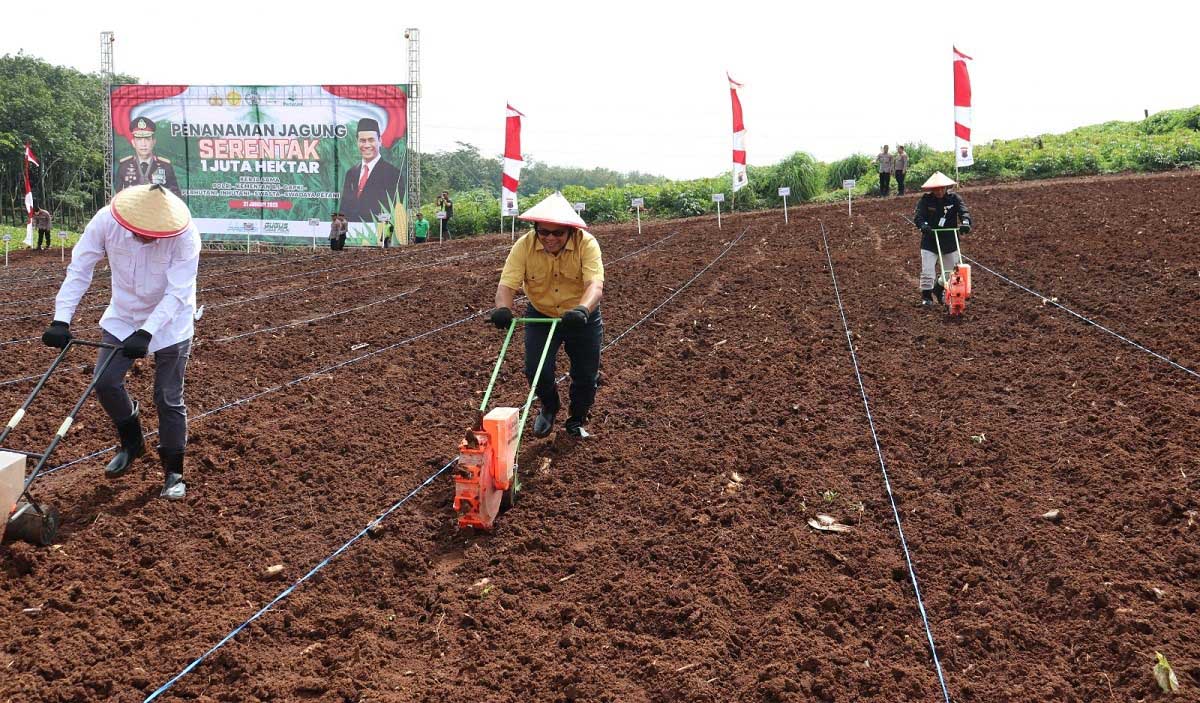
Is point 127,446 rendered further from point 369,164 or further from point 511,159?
point 369,164

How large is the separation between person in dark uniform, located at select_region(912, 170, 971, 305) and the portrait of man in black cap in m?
19.2

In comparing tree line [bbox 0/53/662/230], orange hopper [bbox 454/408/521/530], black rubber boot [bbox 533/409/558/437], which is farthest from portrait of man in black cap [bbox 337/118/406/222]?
orange hopper [bbox 454/408/521/530]

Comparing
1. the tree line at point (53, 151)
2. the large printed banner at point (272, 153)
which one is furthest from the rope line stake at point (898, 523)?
the tree line at point (53, 151)

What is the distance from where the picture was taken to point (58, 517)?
4.32 m

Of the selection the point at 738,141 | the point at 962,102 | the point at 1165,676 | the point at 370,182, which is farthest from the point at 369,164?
the point at 1165,676

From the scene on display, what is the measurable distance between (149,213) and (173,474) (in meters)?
1.41

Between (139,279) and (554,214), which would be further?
(554,214)

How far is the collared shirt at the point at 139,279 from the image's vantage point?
445 centimetres

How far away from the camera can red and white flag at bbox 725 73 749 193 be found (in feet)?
61.0

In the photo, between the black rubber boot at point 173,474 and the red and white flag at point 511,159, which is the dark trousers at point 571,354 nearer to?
the black rubber boot at point 173,474

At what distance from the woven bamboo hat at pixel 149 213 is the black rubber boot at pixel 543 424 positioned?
2381 millimetres

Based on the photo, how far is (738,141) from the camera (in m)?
19.0

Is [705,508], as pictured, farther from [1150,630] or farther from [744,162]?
[744,162]

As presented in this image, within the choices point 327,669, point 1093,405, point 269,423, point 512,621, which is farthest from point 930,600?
point 269,423
